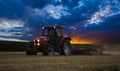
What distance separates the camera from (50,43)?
32.4 m

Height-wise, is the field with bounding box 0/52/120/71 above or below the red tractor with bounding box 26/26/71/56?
below

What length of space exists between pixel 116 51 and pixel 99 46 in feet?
7.57

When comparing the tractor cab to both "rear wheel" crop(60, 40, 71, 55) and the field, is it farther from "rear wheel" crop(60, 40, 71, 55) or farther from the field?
the field

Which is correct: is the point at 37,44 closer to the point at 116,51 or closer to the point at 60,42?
the point at 60,42

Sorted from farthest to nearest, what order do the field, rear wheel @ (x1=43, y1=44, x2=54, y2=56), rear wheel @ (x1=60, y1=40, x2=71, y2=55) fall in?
1. rear wheel @ (x1=60, y1=40, x2=71, y2=55)
2. rear wheel @ (x1=43, y1=44, x2=54, y2=56)
3. the field

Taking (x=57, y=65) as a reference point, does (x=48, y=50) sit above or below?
above

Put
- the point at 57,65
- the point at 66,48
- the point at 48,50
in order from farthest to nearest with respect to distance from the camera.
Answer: the point at 66,48, the point at 48,50, the point at 57,65

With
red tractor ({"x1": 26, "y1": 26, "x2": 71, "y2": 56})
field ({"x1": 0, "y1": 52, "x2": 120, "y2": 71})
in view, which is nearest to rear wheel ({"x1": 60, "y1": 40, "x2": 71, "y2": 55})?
red tractor ({"x1": 26, "y1": 26, "x2": 71, "y2": 56})

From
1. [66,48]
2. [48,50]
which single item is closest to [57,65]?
[48,50]

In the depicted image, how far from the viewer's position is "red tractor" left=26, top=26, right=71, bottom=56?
3189 cm

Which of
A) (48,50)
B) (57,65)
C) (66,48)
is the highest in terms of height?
(66,48)

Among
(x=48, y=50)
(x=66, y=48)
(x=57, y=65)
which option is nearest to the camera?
(x=57, y=65)

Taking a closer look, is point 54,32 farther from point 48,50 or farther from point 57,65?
point 57,65

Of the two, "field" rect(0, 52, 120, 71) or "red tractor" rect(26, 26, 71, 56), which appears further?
"red tractor" rect(26, 26, 71, 56)
